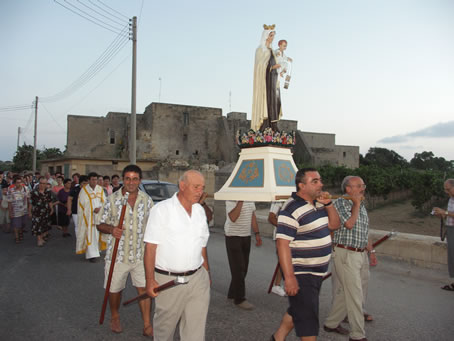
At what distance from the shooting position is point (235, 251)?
226 inches

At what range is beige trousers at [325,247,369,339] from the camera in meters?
4.21

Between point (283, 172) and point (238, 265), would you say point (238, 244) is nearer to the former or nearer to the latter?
point (238, 265)

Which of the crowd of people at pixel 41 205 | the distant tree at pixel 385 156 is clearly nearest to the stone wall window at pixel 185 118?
the crowd of people at pixel 41 205

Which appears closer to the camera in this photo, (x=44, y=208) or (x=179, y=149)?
(x=44, y=208)

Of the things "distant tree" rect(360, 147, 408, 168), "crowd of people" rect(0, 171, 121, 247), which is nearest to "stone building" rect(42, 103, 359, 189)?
"crowd of people" rect(0, 171, 121, 247)

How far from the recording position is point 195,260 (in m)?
3.41

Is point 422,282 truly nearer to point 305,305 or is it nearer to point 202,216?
point 305,305

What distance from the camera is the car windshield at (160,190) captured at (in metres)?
11.9

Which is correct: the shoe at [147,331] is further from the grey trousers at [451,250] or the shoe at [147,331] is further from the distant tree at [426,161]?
the distant tree at [426,161]

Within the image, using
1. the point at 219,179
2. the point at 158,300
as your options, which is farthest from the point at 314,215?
the point at 219,179

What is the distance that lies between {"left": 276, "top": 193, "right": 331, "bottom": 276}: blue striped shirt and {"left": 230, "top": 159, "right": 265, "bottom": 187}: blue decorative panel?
3.79ft

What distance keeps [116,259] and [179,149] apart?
4013 centimetres

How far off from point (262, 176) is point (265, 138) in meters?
0.53

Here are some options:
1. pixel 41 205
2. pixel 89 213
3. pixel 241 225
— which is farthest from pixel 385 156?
pixel 241 225
